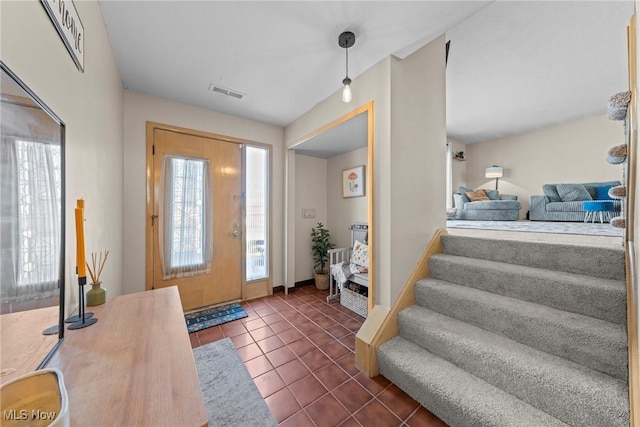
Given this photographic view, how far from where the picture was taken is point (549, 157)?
5.09 m

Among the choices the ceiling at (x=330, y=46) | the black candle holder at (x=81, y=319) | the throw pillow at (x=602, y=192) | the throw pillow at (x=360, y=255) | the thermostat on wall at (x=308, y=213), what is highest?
the ceiling at (x=330, y=46)

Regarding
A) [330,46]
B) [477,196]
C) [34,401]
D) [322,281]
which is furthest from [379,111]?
[477,196]

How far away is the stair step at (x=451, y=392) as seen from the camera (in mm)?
1128

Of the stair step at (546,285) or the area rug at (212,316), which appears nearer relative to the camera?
the stair step at (546,285)

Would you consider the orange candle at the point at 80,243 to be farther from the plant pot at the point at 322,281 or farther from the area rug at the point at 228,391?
the plant pot at the point at 322,281

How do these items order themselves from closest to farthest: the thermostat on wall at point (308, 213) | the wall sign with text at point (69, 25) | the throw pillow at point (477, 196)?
1. the wall sign with text at point (69, 25)
2. the thermostat on wall at point (308, 213)
3. the throw pillow at point (477, 196)

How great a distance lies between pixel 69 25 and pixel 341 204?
3253 millimetres

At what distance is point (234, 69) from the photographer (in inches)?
80.7

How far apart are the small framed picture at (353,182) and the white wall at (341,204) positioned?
7cm

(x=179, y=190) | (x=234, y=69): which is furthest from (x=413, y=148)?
(x=179, y=190)

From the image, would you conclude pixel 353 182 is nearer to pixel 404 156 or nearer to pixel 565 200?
pixel 404 156

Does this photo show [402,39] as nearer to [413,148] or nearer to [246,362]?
[413,148]

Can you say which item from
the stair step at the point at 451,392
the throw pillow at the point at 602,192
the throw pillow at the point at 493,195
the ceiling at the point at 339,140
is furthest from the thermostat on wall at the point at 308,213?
the throw pillow at the point at 602,192

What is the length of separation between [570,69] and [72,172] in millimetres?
4857
